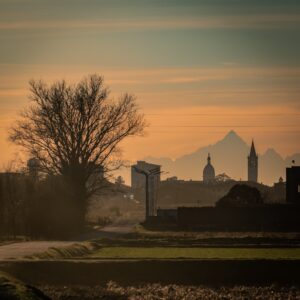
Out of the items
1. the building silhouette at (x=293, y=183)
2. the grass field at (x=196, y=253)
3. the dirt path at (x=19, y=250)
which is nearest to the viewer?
the dirt path at (x=19, y=250)

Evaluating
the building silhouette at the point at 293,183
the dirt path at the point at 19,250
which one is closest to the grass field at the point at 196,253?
the dirt path at the point at 19,250

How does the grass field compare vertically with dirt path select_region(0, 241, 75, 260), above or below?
below

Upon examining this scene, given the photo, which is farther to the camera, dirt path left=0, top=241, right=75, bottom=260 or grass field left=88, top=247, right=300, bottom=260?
grass field left=88, top=247, right=300, bottom=260

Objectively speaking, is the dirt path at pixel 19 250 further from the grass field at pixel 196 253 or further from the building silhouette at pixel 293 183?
the building silhouette at pixel 293 183

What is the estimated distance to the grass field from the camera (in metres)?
39.9

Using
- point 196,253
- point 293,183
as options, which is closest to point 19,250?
point 196,253

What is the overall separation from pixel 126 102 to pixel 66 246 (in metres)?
23.8

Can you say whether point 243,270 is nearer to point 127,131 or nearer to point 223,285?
point 223,285

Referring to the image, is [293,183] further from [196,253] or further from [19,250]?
[19,250]

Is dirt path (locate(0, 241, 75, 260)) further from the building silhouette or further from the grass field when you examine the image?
the building silhouette

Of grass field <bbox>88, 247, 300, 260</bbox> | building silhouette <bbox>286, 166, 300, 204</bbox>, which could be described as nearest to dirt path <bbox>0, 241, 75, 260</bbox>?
grass field <bbox>88, 247, 300, 260</bbox>

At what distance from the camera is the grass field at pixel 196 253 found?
39938 millimetres

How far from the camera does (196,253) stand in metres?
42.6

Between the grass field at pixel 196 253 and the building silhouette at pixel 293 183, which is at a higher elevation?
the building silhouette at pixel 293 183
